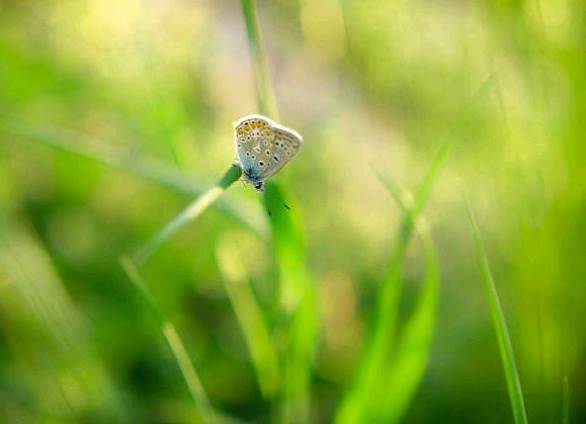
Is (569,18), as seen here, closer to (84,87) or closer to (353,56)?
(353,56)

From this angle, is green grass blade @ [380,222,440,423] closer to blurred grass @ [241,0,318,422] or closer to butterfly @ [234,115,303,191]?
blurred grass @ [241,0,318,422]

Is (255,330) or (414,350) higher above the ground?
(255,330)

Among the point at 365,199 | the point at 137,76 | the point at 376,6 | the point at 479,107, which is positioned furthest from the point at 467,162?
the point at 137,76

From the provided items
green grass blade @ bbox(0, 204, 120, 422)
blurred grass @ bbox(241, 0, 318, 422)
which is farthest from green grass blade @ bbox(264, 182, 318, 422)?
green grass blade @ bbox(0, 204, 120, 422)

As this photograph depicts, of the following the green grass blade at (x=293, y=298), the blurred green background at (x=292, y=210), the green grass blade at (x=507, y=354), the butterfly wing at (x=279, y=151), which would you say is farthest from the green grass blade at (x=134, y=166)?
the green grass blade at (x=507, y=354)

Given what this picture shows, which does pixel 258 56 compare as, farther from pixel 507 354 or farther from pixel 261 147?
pixel 507 354

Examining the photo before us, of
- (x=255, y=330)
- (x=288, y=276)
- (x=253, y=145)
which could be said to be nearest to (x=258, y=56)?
(x=253, y=145)

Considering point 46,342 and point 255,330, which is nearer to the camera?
point 255,330
